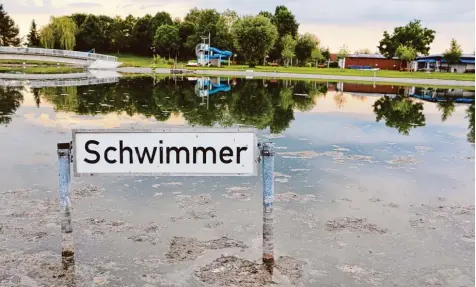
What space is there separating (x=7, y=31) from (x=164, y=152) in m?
141

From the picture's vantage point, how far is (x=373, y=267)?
6.71 m

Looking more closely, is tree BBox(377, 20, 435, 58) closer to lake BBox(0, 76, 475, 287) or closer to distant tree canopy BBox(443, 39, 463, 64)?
distant tree canopy BBox(443, 39, 463, 64)

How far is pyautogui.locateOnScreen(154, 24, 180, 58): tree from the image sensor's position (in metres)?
125

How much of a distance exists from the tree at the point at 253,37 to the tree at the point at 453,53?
34733 mm

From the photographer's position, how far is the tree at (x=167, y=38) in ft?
409

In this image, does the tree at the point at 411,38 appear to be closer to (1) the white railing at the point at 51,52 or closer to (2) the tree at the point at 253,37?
(2) the tree at the point at 253,37

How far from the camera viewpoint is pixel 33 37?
137 metres

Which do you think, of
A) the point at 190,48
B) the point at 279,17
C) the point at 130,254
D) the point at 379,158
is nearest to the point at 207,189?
the point at 130,254

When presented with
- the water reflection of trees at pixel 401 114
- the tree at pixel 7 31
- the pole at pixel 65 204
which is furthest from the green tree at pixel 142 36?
the pole at pixel 65 204

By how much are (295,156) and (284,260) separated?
699 centimetres

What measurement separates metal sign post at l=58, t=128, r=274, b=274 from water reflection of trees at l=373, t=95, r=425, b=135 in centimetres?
1401

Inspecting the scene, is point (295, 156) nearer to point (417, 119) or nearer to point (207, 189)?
point (207, 189)

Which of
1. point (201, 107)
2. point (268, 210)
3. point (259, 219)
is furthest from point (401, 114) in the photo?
point (268, 210)

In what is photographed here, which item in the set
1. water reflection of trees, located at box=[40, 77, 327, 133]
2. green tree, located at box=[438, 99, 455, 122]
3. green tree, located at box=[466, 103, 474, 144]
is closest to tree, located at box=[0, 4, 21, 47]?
water reflection of trees, located at box=[40, 77, 327, 133]
